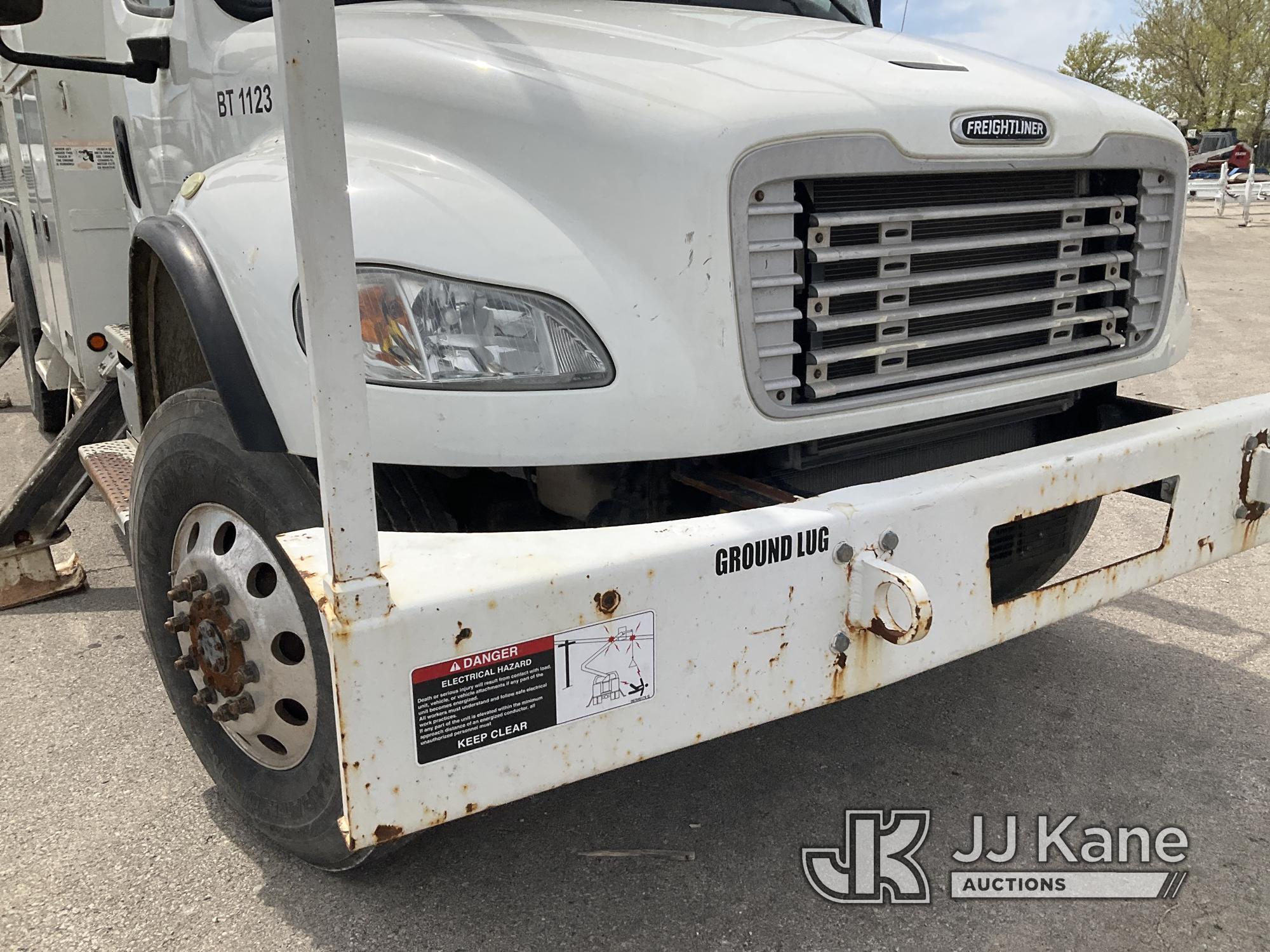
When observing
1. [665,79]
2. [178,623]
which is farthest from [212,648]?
[665,79]

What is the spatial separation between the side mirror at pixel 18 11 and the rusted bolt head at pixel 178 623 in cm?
152

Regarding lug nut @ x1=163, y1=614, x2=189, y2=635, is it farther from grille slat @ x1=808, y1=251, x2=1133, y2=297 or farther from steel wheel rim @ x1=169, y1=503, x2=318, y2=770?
grille slat @ x1=808, y1=251, x2=1133, y2=297

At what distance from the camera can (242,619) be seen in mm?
2434

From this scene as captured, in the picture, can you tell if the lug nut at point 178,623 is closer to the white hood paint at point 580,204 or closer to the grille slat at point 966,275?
the white hood paint at point 580,204

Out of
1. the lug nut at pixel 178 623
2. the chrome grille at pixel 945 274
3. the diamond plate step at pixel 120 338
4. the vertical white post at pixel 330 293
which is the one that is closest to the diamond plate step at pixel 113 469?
the diamond plate step at pixel 120 338

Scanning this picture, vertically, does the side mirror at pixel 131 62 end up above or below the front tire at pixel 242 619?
above

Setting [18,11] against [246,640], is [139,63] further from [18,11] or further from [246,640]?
[246,640]

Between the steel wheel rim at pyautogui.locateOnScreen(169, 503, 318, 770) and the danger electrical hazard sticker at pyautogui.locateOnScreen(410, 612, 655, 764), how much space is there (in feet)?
1.79

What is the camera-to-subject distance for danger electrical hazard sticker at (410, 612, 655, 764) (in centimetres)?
176

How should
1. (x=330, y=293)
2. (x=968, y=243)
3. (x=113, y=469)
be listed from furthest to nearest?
(x=113, y=469) < (x=968, y=243) < (x=330, y=293)

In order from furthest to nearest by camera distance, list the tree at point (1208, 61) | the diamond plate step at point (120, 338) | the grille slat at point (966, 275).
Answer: the tree at point (1208, 61)
the diamond plate step at point (120, 338)
the grille slat at point (966, 275)

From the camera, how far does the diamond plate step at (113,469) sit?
139 inches

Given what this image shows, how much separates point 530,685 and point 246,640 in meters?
Answer: 0.92

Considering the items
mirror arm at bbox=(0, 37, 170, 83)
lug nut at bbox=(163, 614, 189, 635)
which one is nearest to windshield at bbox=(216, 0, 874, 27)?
mirror arm at bbox=(0, 37, 170, 83)
